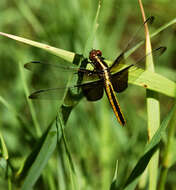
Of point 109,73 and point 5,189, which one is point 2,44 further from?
point 109,73

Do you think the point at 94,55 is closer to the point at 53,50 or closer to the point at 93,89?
the point at 93,89

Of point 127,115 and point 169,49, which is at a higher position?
point 169,49

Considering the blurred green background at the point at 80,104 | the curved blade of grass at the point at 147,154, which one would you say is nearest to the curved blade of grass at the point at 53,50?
the blurred green background at the point at 80,104

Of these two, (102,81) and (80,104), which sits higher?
(102,81)

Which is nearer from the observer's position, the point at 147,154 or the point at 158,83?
the point at 147,154

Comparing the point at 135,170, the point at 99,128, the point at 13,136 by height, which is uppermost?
the point at 135,170

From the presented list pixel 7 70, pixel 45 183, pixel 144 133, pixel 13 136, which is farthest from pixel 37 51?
pixel 45 183

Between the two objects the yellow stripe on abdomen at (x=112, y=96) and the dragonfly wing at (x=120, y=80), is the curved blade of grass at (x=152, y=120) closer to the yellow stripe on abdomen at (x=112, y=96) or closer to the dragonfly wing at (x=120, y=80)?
the dragonfly wing at (x=120, y=80)

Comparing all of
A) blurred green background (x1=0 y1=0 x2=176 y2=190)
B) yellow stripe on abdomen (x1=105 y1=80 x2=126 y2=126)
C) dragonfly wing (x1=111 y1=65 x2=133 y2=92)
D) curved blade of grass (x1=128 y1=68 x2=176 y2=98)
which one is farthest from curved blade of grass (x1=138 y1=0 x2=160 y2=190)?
blurred green background (x1=0 y1=0 x2=176 y2=190)

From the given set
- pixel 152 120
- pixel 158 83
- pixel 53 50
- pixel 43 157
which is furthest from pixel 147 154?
pixel 53 50
